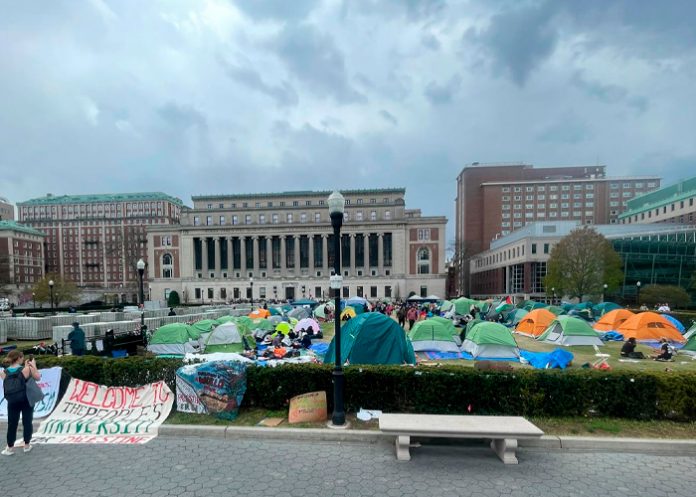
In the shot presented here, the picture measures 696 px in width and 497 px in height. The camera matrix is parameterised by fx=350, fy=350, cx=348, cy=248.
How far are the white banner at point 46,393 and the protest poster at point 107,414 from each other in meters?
0.27

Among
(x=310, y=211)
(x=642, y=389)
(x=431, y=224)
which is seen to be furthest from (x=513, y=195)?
(x=642, y=389)

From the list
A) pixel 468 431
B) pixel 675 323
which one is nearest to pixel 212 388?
pixel 468 431

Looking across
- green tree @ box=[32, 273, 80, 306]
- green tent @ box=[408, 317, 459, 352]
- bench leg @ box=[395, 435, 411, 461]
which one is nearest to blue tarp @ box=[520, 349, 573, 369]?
green tent @ box=[408, 317, 459, 352]

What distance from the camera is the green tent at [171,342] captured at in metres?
16.8

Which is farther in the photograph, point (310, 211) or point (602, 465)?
point (310, 211)

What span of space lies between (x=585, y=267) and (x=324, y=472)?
150ft

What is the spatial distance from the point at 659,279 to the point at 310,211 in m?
62.3

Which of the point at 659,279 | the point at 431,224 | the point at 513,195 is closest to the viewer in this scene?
the point at 659,279

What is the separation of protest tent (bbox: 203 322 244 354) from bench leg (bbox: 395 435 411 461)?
12.1m

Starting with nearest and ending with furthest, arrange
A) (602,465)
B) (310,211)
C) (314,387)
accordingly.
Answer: (602,465), (314,387), (310,211)

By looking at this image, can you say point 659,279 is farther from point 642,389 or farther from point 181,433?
point 181,433

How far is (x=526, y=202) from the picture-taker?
98.4 metres

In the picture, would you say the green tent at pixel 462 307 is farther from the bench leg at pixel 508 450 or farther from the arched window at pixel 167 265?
the arched window at pixel 167 265

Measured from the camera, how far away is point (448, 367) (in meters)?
7.66
